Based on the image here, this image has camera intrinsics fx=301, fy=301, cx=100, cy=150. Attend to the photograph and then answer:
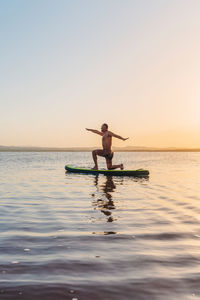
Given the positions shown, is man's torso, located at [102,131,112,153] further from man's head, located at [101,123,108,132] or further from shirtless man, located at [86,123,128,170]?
man's head, located at [101,123,108,132]

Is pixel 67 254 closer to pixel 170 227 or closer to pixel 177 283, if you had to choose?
pixel 177 283

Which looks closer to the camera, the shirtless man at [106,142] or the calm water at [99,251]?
the calm water at [99,251]

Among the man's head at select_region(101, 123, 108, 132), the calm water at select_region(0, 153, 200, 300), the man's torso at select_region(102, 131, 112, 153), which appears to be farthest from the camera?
the man's torso at select_region(102, 131, 112, 153)

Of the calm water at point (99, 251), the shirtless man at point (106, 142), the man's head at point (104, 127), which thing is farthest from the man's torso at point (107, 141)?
the calm water at point (99, 251)

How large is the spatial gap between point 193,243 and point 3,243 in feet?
10.0

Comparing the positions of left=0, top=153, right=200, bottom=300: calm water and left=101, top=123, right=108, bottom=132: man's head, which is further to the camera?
left=101, top=123, right=108, bottom=132: man's head

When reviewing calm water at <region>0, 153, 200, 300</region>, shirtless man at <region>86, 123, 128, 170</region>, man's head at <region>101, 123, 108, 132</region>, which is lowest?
calm water at <region>0, 153, 200, 300</region>

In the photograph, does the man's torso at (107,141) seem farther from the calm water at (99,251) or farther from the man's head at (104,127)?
the calm water at (99,251)

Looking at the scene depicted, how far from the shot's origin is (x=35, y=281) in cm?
339

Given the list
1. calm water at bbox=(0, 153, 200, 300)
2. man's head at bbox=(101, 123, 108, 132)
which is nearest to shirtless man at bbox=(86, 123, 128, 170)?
man's head at bbox=(101, 123, 108, 132)

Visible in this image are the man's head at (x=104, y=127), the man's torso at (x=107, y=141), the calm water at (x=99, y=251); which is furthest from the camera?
the man's torso at (x=107, y=141)

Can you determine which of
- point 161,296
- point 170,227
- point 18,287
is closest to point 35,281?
point 18,287

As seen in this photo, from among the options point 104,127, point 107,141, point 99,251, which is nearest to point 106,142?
point 107,141

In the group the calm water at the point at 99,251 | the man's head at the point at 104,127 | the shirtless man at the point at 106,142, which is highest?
the man's head at the point at 104,127
